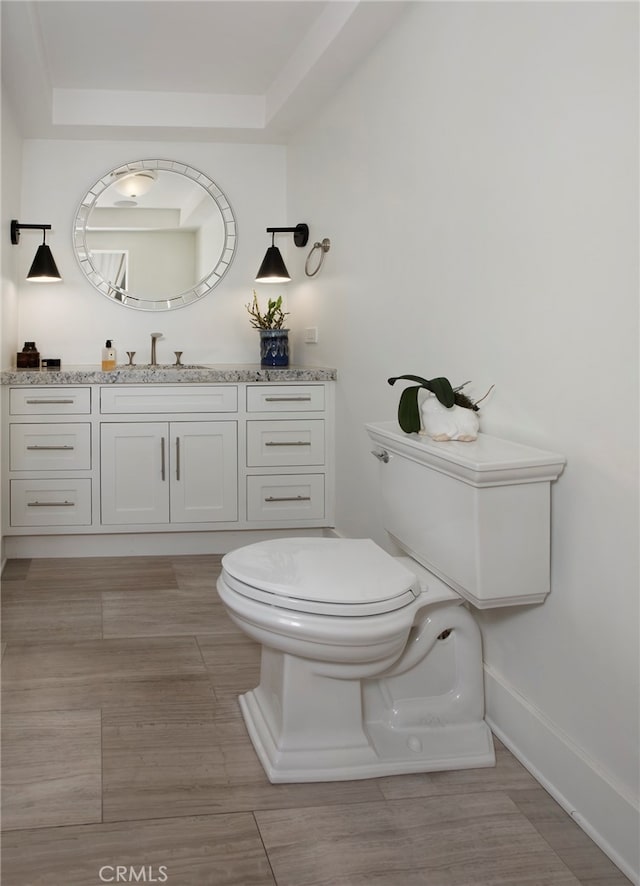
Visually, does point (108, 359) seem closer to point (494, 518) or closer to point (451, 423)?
point (451, 423)

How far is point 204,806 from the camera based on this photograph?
5.70 ft

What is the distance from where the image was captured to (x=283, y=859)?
156 cm

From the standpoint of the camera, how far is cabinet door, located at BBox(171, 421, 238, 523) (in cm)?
371

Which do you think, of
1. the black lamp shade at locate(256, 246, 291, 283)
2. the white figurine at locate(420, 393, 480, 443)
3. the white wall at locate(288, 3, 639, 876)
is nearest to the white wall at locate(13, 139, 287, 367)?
the black lamp shade at locate(256, 246, 291, 283)

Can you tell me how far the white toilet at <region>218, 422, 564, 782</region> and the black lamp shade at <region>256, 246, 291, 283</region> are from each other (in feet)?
7.04

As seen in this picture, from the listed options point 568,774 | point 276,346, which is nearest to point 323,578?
point 568,774

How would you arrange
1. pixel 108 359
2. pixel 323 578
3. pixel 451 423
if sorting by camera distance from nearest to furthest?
pixel 323 578 < pixel 451 423 < pixel 108 359

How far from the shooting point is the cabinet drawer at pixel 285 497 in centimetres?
378

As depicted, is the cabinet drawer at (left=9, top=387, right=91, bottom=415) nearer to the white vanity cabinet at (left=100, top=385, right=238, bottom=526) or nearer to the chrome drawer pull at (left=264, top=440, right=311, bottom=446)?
the white vanity cabinet at (left=100, top=385, right=238, bottom=526)

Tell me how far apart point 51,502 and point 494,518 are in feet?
8.11

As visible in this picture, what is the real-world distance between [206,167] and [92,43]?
112 centimetres

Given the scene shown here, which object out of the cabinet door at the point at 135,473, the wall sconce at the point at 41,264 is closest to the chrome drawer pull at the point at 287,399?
the cabinet door at the point at 135,473

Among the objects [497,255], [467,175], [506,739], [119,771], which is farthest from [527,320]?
[119,771]

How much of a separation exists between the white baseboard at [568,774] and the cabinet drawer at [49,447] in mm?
2223
